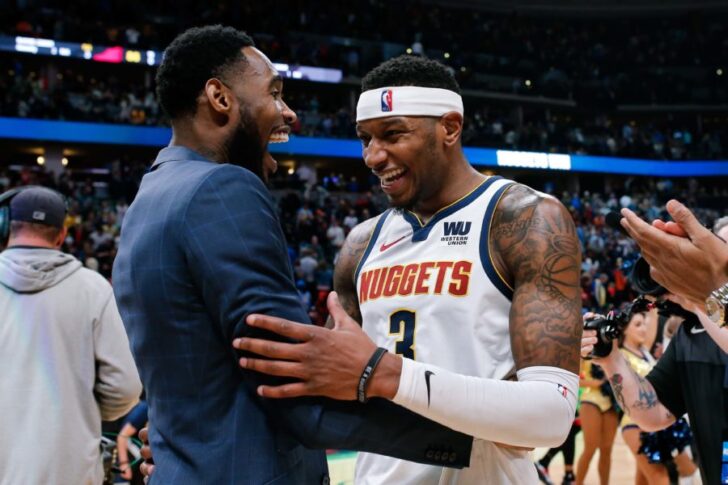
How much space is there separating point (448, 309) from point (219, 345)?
0.91m

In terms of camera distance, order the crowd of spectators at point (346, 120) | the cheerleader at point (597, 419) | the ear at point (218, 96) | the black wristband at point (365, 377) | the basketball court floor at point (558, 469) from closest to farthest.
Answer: the black wristband at point (365, 377) → the ear at point (218, 96) → the cheerleader at point (597, 419) → the basketball court floor at point (558, 469) → the crowd of spectators at point (346, 120)

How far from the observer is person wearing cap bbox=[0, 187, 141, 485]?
306 centimetres

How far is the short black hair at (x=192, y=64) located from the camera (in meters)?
1.83

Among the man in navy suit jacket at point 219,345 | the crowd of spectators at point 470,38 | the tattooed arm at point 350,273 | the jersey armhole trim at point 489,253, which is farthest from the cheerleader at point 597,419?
the crowd of spectators at point 470,38

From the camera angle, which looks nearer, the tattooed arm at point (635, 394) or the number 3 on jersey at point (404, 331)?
the number 3 on jersey at point (404, 331)

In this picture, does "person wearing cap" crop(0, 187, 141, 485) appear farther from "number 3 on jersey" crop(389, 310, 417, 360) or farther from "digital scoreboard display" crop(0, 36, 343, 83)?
"digital scoreboard display" crop(0, 36, 343, 83)

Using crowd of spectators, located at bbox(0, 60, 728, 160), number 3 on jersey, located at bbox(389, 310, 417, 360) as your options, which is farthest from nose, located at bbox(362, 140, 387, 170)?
crowd of spectators, located at bbox(0, 60, 728, 160)

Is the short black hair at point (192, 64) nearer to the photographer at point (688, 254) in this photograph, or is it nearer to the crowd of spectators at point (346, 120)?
the photographer at point (688, 254)

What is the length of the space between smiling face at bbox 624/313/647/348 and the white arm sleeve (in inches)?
186

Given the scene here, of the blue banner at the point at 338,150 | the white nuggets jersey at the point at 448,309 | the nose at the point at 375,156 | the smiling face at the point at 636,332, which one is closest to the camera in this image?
the white nuggets jersey at the point at 448,309

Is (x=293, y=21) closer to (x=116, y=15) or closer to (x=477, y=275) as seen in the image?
(x=116, y=15)

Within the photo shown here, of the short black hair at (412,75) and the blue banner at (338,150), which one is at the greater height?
the blue banner at (338,150)

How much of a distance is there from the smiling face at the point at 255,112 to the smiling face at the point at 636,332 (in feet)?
16.9

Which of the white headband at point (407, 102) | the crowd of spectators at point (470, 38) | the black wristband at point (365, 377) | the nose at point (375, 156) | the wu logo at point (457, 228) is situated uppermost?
the crowd of spectators at point (470, 38)
